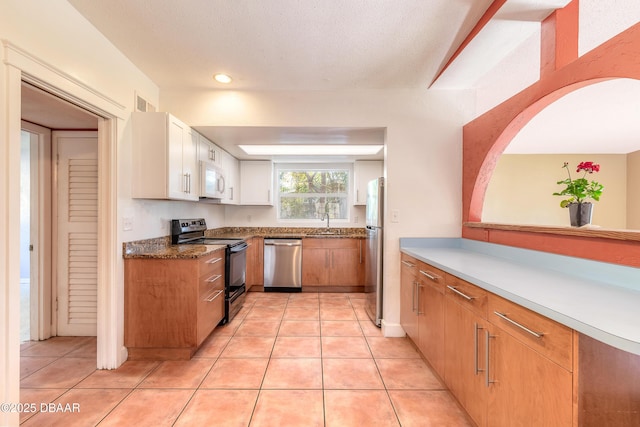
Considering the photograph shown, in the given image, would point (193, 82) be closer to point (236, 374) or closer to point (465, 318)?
point (236, 374)

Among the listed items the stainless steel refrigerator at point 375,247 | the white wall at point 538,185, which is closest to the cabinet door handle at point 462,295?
the stainless steel refrigerator at point 375,247

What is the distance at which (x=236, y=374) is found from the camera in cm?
205

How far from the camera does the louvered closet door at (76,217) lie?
255 centimetres

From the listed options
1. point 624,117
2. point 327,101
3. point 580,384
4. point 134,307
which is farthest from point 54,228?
point 624,117

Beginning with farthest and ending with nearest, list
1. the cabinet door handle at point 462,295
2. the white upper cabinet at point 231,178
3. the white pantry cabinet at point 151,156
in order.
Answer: the white upper cabinet at point 231,178, the white pantry cabinet at point 151,156, the cabinet door handle at point 462,295

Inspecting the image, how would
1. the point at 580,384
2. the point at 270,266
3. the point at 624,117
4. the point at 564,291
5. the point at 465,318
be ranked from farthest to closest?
1. the point at 270,266
2. the point at 624,117
3. the point at 465,318
4. the point at 564,291
5. the point at 580,384

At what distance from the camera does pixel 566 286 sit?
1283 mm

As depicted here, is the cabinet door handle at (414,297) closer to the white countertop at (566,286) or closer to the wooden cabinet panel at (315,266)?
the white countertop at (566,286)

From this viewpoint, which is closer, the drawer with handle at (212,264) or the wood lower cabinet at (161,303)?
the wood lower cabinet at (161,303)

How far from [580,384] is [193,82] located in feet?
10.5

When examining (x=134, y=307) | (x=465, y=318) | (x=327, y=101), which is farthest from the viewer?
(x=327, y=101)

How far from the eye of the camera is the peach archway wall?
4.15 feet

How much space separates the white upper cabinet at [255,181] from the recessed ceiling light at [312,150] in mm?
396

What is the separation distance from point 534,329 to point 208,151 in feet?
10.7
